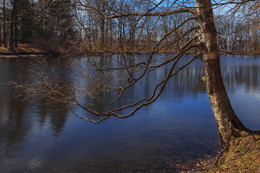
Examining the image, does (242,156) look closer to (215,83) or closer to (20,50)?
(215,83)

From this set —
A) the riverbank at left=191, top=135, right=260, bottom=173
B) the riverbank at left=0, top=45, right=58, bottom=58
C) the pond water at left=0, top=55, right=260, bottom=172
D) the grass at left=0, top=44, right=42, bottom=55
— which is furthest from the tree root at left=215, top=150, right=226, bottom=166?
the grass at left=0, top=44, right=42, bottom=55

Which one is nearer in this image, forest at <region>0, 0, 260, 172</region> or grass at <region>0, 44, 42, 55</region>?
forest at <region>0, 0, 260, 172</region>

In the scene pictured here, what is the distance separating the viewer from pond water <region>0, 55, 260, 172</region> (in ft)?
22.5

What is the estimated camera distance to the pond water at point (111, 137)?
22.5 ft

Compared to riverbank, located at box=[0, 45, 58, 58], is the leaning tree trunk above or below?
below

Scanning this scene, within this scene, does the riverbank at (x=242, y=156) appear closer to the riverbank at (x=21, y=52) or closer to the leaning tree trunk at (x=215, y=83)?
the leaning tree trunk at (x=215, y=83)

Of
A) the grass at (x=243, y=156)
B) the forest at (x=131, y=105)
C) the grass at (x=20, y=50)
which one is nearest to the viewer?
the grass at (x=243, y=156)

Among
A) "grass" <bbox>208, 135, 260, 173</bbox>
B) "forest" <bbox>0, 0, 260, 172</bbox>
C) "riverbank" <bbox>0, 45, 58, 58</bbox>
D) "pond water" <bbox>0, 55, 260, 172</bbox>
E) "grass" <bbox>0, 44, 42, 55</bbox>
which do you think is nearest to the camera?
"grass" <bbox>208, 135, 260, 173</bbox>

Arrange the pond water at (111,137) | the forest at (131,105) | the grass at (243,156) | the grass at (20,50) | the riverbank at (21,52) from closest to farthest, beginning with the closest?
the grass at (243,156) < the forest at (131,105) < the pond water at (111,137) < the riverbank at (21,52) < the grass at (20,50)

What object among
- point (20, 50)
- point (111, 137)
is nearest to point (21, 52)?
point (20, 50)

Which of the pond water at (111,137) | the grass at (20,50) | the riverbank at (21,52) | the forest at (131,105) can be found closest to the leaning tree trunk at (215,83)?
the forest at (131,105)

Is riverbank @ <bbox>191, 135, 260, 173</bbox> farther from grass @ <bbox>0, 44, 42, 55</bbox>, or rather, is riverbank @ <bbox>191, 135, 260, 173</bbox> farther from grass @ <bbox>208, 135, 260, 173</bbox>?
grass @ <bbox>0, 44, 42, 55</bbox>

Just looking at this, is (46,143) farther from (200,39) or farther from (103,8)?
(200,39)

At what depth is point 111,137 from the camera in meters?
8.82
